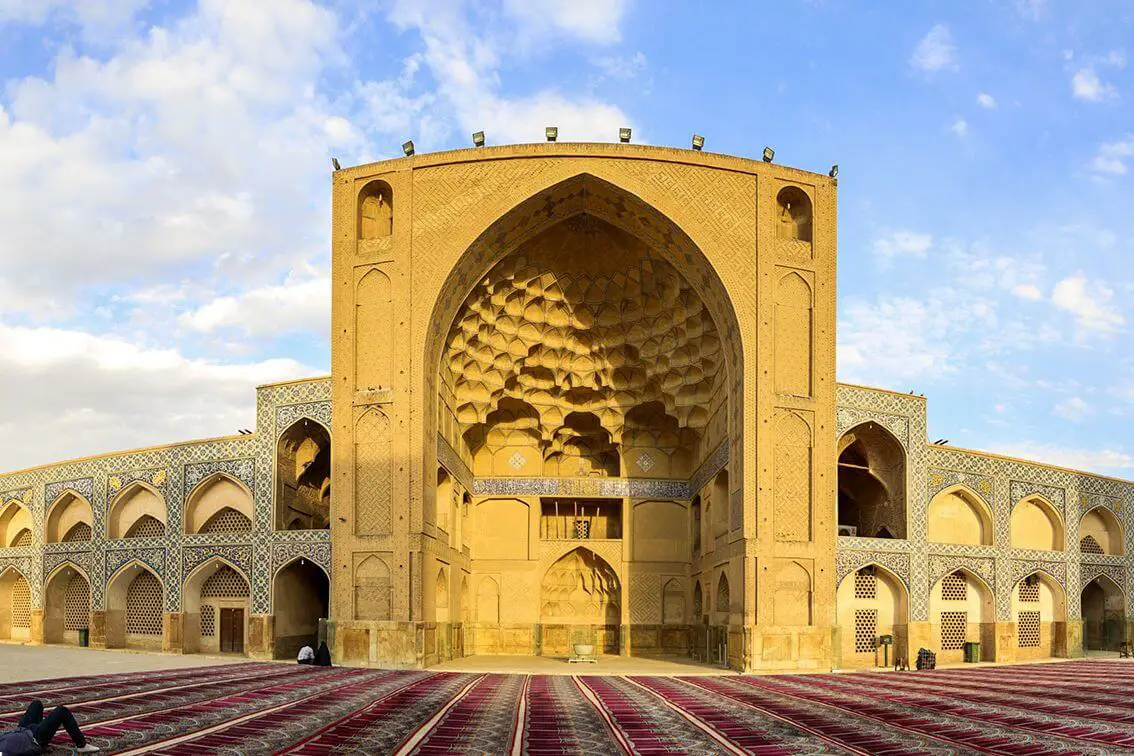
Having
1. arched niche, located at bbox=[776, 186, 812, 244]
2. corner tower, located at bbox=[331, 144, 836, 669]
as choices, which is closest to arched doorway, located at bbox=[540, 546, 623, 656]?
corner tower, located at bbox=[331, 144, 836, 669]

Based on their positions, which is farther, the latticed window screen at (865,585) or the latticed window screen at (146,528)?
the latticed window screen at (146,528)

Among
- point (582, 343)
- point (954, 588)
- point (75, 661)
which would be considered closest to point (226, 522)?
point (75, 661)

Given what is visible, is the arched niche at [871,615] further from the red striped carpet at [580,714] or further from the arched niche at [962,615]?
the red striped carpet at [580,714]

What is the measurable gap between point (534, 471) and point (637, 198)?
7.16 metres

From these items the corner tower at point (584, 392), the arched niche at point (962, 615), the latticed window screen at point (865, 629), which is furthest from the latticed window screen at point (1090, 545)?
the corner tower at point (584, 392)

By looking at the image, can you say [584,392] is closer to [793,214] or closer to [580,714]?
[793,214]

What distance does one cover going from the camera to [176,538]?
18828 millimetres

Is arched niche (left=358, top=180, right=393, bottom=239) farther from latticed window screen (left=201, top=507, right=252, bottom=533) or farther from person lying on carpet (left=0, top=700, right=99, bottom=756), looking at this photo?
person lying on carpet (left=0, top=700, right=99, bottom=756)

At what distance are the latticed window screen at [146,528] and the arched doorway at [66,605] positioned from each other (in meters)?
1.47

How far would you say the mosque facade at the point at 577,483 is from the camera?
55.4ft

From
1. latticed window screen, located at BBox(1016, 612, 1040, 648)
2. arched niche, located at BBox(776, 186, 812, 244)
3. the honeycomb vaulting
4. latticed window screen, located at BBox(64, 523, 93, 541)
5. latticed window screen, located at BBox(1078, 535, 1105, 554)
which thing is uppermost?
arched niche, located at BBox(776, 186, 812, 244)

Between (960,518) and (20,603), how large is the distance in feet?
63.5

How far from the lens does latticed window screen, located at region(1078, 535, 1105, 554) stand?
21078 mm

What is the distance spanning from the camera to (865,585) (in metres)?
18.0
